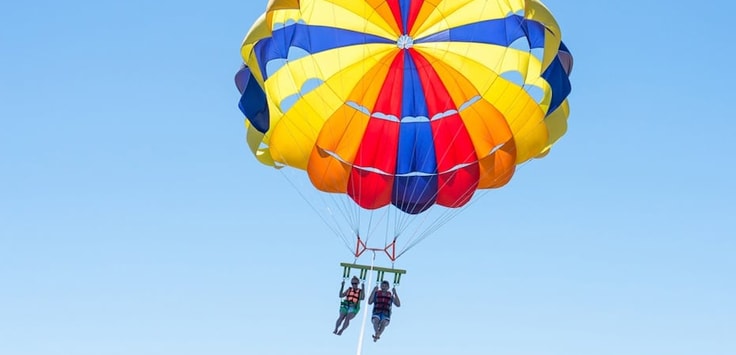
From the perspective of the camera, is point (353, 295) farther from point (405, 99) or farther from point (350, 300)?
point (405, 99)

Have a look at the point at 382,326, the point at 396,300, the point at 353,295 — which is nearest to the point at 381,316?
the point at 382,326

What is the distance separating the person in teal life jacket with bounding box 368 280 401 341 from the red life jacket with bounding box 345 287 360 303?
199 mm

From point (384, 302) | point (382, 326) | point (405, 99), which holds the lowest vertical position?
point (382, 326)

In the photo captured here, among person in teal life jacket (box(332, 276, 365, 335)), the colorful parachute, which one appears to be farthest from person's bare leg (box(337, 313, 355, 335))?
the colorful parachute

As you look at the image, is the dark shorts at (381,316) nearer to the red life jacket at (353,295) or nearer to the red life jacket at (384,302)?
the red life jacket at (384,302)

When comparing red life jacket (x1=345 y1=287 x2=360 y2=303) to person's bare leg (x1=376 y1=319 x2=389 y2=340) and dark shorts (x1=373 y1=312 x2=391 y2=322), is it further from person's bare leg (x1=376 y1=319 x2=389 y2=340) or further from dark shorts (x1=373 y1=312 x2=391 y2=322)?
person's bare leg (x1=376 y1=319 x2=389 y2=340)

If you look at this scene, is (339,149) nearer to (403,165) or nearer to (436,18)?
(403,165)

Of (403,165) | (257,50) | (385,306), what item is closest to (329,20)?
(257,50)

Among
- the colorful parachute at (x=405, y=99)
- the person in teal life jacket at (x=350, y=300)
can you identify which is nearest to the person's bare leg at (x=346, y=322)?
the person in teal life jacket at (x=350, y=300)

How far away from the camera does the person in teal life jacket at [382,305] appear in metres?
21.5

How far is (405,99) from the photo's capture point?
2344 cm

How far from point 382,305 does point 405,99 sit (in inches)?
157

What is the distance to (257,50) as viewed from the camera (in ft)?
71.8

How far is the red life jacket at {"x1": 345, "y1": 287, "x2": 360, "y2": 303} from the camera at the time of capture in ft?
70.7
